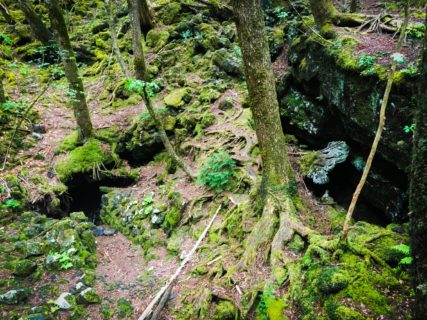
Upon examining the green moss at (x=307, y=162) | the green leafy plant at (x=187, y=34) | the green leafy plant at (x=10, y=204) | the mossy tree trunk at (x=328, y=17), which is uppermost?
the green leafy plant at (x=187, y=34)

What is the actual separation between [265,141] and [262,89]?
3.27 ft

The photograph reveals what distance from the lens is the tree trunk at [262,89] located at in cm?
545

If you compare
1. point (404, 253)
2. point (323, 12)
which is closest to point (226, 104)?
point (323, 12)

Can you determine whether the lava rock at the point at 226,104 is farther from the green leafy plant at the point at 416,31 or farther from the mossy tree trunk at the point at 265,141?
the green leafy plant at the point at 416,31

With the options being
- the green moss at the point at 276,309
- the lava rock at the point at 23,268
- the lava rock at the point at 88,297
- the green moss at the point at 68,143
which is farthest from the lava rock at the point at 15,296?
the green moss at the point at 68,143

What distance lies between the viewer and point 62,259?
20.8ft

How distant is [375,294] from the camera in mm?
3537

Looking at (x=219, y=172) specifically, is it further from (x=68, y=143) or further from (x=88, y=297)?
(x=68, y=143)

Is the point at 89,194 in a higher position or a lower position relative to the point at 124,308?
higher

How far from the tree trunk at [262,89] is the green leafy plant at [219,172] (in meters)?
1.51

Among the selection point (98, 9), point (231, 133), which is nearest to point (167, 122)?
point (231, 133)

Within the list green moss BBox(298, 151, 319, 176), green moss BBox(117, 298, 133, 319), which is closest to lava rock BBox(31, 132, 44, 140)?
green moss BBox(117, 298, 133, 319)

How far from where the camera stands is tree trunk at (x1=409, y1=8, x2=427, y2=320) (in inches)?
99.1

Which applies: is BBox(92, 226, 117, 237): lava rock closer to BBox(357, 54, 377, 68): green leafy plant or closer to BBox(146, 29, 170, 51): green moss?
BBox(357, 54, 377, 68): green leafy plant
